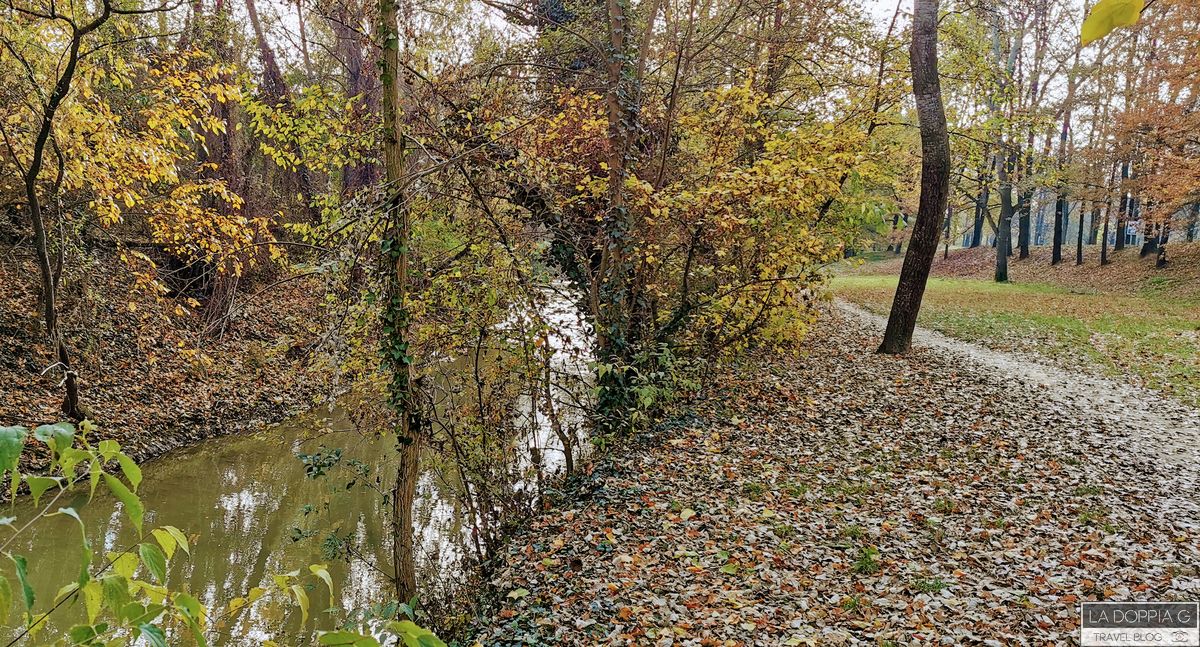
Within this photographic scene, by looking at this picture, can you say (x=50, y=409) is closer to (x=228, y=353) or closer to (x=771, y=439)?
(x=228, y=353)

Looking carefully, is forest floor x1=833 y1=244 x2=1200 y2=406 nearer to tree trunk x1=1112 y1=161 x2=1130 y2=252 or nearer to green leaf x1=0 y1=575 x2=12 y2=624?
tree trunk x1=1112 y1=161 x2=1130 y2=252

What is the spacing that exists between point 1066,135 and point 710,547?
31.9m

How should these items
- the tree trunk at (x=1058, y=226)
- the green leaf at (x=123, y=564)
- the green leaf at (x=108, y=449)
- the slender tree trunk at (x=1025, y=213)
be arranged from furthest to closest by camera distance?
the slender tree trunk at (x=1025, y=213) → the tree trunk at (x=1058, y=226) → the green leaf at (x=123, y=564) → the green leaf at (x=108, y=449)

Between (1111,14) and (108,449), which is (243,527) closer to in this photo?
(108,449)

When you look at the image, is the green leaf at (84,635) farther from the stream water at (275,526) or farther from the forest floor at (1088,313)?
the forest floor at (1088,313)

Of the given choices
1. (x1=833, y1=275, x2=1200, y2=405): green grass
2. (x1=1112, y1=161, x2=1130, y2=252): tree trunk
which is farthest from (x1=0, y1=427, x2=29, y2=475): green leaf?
(x1=1112, y1=161, x2=1130, y2=252): tree trunk

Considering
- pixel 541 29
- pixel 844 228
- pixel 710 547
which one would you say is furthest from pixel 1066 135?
pixel 710 547

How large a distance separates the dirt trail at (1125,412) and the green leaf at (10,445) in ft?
25.5

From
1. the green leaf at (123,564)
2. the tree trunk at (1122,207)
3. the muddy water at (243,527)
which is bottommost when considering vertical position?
the muddy water at (243,527)

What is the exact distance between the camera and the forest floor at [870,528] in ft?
15.5

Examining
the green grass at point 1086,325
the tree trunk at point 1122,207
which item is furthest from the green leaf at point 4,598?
the tree trunk at point 1122,207

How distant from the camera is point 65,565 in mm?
7598

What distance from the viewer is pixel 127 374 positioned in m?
12.4

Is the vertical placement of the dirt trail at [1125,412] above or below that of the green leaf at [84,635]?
below
